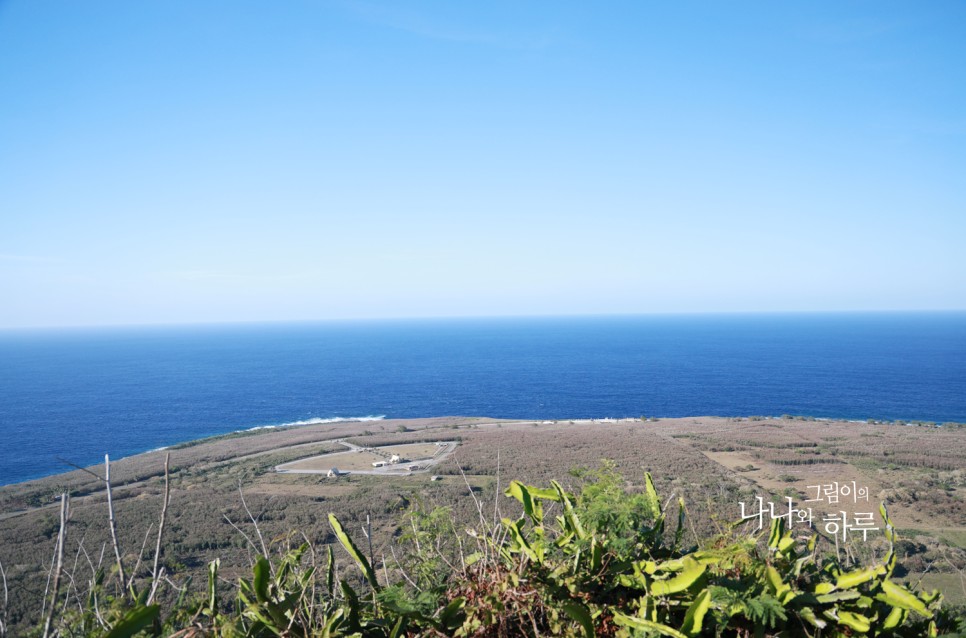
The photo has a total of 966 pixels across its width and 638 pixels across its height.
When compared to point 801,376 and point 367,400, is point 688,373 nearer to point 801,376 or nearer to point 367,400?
point 801,376

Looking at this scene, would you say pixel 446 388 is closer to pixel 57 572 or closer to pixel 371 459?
pixel 371 459

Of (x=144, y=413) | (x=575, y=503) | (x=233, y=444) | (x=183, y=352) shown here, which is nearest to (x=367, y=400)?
(x=144, y=413)

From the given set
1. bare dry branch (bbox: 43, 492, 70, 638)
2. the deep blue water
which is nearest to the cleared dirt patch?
the deep blue water

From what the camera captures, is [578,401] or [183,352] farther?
[183,352]

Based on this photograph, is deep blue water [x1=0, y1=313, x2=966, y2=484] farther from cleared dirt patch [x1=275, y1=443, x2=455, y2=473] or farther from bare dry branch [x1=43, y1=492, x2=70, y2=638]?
bare dry branch [x1=43, y1=492, x2=70, y2=638]

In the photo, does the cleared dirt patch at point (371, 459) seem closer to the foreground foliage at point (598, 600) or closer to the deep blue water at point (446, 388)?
the deep blue water at point (446, 388)

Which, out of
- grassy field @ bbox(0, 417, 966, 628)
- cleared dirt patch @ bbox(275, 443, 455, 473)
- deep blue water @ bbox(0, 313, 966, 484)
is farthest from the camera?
deep blue water @ bbox(0, 313, 966, 484)
